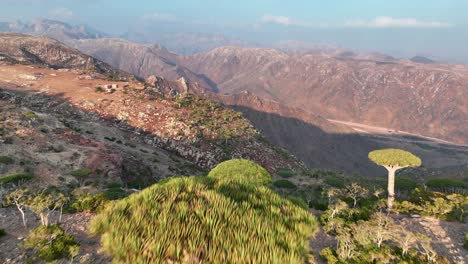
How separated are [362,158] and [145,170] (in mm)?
151099

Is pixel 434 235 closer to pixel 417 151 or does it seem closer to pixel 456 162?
pixel 456 162

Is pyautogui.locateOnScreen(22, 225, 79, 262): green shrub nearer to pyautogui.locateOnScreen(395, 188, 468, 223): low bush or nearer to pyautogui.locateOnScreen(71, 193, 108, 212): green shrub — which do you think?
pyautogui.locateOnScreen(71, 193, 108, 212): green shrub

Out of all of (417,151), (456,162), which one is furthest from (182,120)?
(417,151)

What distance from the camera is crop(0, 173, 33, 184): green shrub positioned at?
30270 mm

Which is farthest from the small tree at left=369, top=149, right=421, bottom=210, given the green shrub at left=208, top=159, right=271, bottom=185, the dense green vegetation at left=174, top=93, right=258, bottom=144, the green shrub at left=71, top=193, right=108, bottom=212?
the dense green vegetation at left=174, top=93, right=258, bottom=144

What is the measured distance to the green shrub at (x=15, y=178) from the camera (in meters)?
30.3

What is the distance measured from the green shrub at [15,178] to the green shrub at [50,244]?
1626 centimetres

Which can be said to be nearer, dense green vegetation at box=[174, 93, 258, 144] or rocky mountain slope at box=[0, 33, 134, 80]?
dense green vegetation at box=[174, 93, 258, 144]

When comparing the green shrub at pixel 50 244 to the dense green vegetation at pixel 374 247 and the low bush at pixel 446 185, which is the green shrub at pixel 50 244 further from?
the low bush at pixel 446 185

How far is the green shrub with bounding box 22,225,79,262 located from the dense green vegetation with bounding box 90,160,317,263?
320 inches

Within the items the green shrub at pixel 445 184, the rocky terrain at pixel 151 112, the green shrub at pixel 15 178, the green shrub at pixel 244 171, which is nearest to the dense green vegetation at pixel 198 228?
Result: the green shrub at pixel 244 171

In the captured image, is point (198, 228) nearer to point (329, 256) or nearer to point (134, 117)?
point (329, 256)

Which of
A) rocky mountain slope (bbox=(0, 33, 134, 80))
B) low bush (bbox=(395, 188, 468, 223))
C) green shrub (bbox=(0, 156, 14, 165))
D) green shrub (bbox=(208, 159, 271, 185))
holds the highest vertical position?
rocky mountain slope (bbox=(0, 33, 134, 80))

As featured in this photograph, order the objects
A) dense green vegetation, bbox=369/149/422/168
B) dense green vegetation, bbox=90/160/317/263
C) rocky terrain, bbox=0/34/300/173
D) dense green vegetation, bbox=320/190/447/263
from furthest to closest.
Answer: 1. rocky terrain, bbox=0/34/300/173
2. dense green vegetation, bbox=369/149/422/168
3. dense green vegetation, bbox=320/190/447/263
4. dense green vegetation, bbox=90/160/317/263
